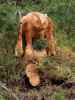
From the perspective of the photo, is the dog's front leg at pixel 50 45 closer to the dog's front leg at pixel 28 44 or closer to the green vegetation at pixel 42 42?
the green vegetation at pixel 42 42

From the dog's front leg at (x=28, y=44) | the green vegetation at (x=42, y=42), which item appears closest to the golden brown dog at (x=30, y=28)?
the dog's front leg at (x=28, y=44)

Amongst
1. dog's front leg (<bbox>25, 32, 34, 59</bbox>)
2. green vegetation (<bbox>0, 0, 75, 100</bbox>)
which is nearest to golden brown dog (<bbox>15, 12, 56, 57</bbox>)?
dog's front leg (<bbox>25, 32, 34, 59</bbox>)

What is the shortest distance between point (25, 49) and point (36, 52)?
16cm

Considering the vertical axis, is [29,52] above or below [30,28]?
below

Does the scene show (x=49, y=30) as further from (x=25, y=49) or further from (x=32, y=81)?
(x=32, y=81)

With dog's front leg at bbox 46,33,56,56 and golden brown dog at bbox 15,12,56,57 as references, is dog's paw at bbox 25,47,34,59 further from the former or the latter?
dog's front leg at bbox 46,33,56,56

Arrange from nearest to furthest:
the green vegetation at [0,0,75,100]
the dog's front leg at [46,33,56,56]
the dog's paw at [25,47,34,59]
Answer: the green vegetation at [0,0,75,100]
the dog's paw at [25,47,34,59]
the dog's front leg at [46,33,56,56]

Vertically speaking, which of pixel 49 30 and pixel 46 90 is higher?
pixel 49 30

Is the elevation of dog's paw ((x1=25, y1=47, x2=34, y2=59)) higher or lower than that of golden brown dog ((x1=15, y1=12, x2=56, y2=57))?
lower

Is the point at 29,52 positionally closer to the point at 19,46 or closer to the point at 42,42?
the point at 19,46

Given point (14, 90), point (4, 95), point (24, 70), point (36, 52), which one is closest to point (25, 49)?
point (36, 52)

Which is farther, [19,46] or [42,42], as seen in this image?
[42,42]

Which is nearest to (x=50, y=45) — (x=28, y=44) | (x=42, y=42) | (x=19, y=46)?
(x=42, y=42)

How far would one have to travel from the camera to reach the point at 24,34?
6297mm
